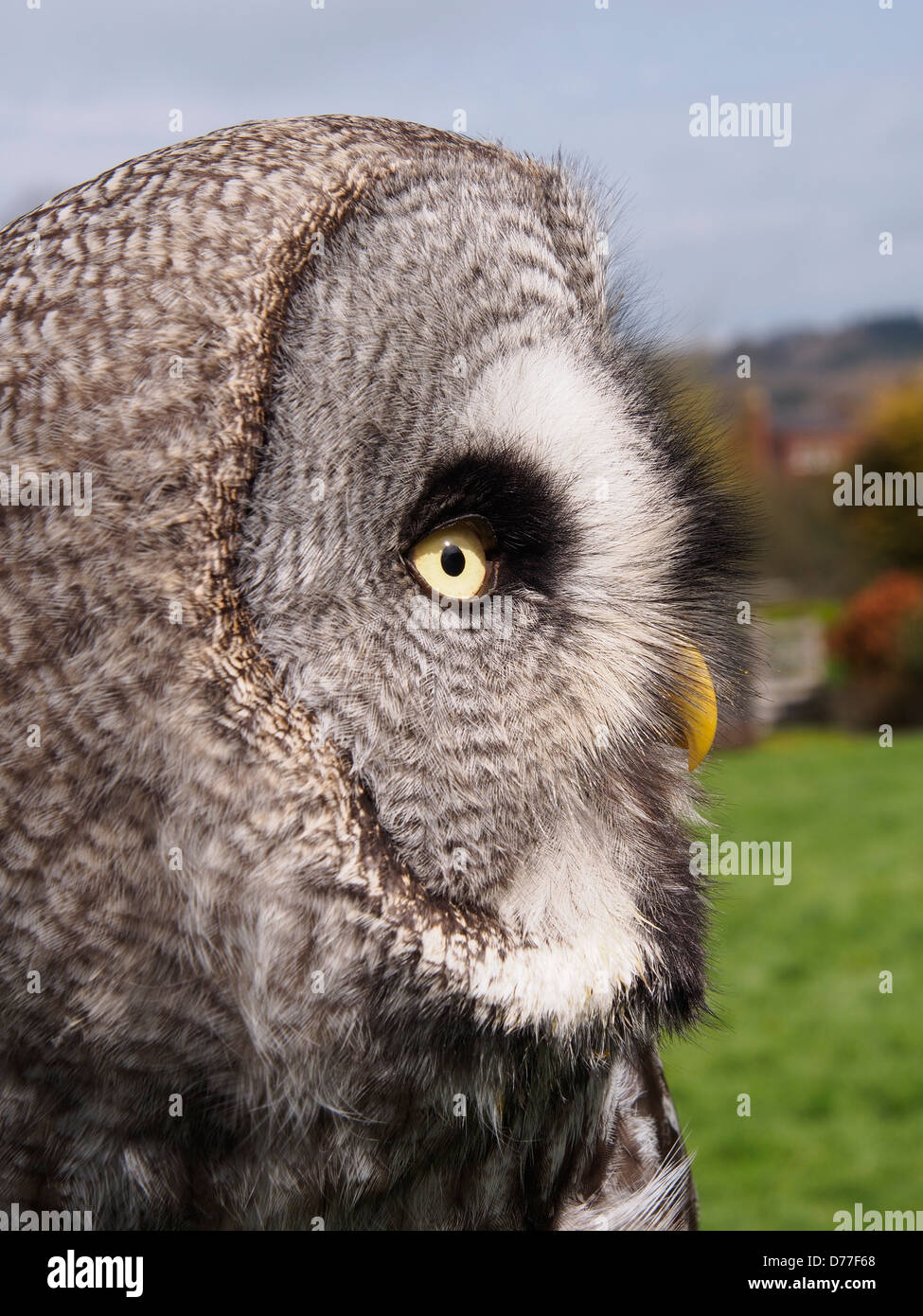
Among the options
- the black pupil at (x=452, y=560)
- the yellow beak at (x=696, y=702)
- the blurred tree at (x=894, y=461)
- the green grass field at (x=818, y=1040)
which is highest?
the blurred tree at (x=894, y=461)

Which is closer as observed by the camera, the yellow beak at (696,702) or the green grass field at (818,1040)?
the yellow beak at (696,702)

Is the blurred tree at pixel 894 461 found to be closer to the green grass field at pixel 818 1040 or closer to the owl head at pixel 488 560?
the green grass field at pixel 818 1040

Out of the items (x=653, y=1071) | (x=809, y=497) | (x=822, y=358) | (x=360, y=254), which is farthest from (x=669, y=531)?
(x=822, y=358)

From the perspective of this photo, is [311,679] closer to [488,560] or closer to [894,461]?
[488,560]

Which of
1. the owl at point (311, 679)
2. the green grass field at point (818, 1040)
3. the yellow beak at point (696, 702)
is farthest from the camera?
the green grass field at point (818, 1040)

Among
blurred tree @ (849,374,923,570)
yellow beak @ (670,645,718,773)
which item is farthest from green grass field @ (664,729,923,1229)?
blurred tree @ (849,374,923,570)

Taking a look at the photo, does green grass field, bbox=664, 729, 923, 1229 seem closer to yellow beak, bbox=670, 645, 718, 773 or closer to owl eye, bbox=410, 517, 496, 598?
yellow beak, bbox=670, 645, 718, 773

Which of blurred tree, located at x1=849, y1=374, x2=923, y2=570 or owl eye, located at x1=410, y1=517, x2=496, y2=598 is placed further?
blurred tree, located at x1=849, y1=374, x2=923, y2=570

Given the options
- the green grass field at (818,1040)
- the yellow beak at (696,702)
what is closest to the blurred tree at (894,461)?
the green grass field at (818,1040)
